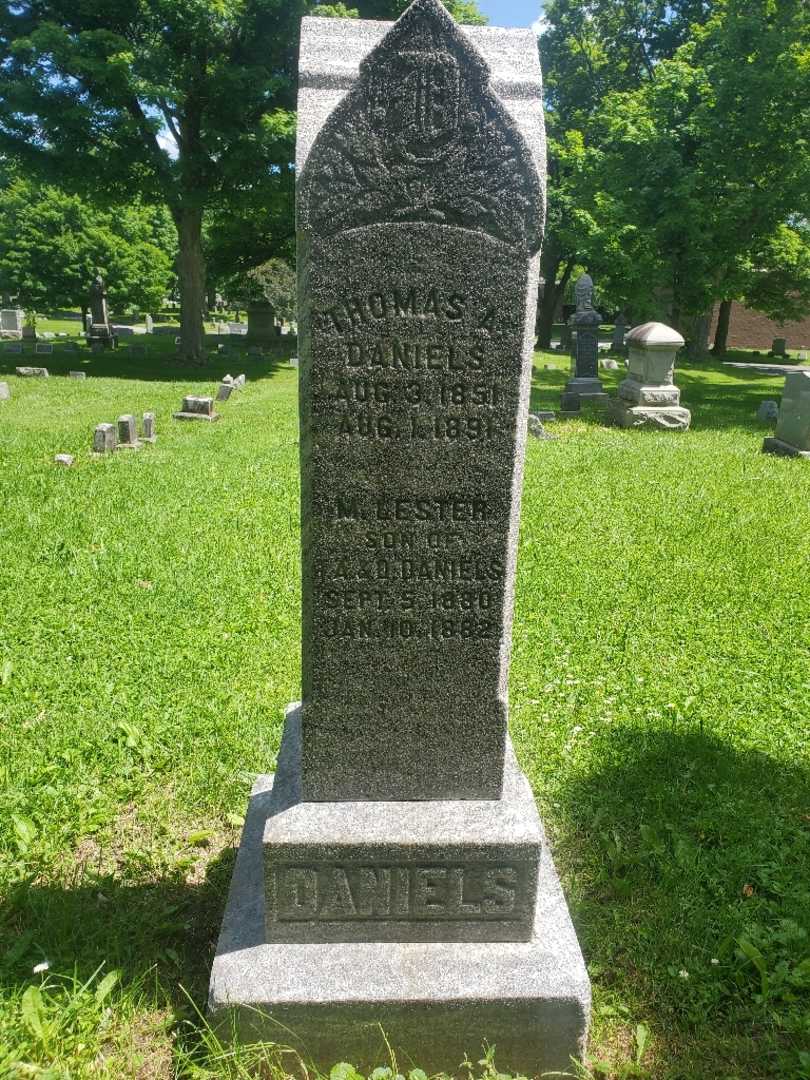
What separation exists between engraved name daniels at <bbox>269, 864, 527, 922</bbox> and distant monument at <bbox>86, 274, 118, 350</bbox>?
27.1 metres

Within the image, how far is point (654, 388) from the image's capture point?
47.8 feet

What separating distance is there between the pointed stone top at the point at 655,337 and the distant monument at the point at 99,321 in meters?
19.2

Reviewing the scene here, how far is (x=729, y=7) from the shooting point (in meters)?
18.2

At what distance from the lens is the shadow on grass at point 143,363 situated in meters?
20.9

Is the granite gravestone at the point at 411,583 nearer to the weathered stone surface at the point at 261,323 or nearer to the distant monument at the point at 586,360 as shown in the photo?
the distant monument at the point at 586,360

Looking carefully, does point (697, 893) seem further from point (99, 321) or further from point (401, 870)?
point (99, 321)

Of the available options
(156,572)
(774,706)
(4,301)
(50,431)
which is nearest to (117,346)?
(50,431)

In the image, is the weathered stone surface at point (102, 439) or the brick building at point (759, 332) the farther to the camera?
the brick building at point (759, 332)

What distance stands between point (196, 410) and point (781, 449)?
33.0 feet

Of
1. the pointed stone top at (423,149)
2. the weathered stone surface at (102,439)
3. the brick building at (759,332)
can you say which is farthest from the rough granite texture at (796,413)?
the brick building at (759,332)

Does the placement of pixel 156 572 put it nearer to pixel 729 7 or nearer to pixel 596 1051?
pixel 596 1051

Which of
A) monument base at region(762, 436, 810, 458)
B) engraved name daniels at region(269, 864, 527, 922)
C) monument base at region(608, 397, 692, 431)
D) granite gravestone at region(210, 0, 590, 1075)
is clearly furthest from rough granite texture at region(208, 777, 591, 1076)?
monument base at region(608, 397, 692, 431)

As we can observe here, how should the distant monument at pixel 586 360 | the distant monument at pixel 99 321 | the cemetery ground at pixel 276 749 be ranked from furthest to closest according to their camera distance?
the distant monument at pixel 99 321
the distant monument at pixel 586 360
the cemetery ground at pixel 276 749

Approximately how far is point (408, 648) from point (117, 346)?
1131 inches
